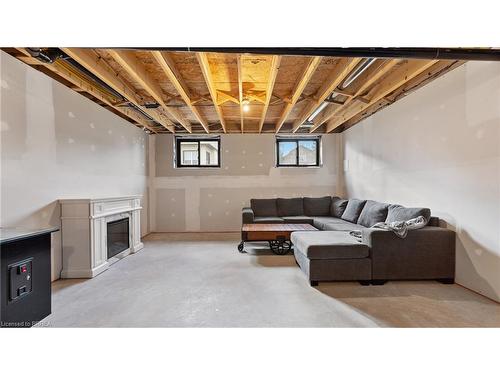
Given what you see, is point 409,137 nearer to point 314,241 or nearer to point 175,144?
point 314,241

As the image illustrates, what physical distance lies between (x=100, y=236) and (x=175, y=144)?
3439 millimetres

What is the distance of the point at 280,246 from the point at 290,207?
150cm

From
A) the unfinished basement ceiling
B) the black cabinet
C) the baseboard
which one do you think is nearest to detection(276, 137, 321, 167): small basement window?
the unfinished basement ceiling

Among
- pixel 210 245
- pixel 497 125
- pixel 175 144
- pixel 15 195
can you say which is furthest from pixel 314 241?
pixel 175 144

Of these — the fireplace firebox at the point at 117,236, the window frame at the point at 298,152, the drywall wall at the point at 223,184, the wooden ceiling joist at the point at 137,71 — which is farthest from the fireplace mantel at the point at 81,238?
the window frame at the point at 298,152

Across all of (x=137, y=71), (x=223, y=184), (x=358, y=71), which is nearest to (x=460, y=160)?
(x=358, y=71)

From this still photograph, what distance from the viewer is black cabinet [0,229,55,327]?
1.71 m

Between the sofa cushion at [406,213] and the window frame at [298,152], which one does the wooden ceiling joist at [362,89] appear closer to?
the window frame at [298,152]

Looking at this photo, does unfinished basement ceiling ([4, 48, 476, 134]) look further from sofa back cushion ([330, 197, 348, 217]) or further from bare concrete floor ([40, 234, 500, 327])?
bare concrete floor ([40, 234, 500, 327])

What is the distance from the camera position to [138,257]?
403 centimetres

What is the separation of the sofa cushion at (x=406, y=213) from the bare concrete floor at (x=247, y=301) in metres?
0.78

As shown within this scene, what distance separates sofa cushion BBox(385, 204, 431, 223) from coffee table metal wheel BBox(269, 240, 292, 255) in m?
1.61

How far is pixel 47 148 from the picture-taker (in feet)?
9.61

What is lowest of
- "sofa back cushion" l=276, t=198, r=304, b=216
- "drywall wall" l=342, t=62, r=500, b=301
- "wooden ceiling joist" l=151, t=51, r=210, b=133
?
"sofa back cushion" l=276, t=198, r=304, b=216
